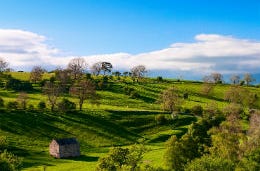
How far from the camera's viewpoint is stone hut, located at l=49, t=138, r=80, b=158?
10894cm

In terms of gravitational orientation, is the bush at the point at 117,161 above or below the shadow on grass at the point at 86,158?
above

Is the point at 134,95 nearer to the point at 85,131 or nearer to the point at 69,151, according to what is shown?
the point at 85,131

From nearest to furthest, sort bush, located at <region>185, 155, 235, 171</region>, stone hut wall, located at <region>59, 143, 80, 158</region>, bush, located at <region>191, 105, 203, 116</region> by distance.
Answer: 1. bush, located at <region>185, 155, 235, 171</region>
2. stone hut wall, located at <region>59, 143, 80, 158</region>
3. bush, located at <region>191, 105, 203, 116</region>

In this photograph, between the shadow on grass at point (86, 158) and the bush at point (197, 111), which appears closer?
the shadow on grass at point (86, 158)

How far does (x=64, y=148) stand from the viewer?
363 ft

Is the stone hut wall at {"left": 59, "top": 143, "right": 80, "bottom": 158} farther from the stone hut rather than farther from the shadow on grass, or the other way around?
the shadow on grass

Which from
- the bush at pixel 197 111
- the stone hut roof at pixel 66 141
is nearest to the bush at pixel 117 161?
the stone hut roof at pixel 66 141

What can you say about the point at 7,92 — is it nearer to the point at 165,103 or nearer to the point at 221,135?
the point at 165,103

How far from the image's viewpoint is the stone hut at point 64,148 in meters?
109

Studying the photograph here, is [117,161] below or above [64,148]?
above

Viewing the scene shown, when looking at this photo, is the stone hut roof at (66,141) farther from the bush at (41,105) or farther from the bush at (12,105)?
the bush at (12,105)

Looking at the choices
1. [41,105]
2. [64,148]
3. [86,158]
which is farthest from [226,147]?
[41,105]

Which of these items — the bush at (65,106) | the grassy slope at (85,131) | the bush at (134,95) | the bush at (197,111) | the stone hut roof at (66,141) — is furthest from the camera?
the bush at (134,95)

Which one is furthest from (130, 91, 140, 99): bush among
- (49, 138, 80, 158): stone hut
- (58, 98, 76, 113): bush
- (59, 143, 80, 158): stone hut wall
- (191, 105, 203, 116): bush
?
(59, 143, 80, 158): stone hut wall
